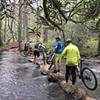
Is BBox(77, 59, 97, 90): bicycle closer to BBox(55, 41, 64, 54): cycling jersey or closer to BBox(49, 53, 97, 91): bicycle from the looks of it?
BBox(49, 53, 97, 91): bicycle

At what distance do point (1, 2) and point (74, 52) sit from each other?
145 inches

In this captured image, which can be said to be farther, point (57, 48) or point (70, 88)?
point (57, 48)

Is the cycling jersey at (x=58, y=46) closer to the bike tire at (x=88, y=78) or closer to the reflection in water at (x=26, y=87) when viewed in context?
the reflection in water at (x=26, y=87)

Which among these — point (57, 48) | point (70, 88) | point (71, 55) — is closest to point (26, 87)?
point (57, 48)

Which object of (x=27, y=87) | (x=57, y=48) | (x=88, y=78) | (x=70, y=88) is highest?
(x=57, y=48)

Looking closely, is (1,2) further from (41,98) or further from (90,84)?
(90,84)

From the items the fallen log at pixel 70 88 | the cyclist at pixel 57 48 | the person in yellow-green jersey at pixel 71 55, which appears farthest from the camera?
the cyclist at pixel 57 48

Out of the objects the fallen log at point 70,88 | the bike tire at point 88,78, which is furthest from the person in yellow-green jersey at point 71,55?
the fallen log at point 70,88

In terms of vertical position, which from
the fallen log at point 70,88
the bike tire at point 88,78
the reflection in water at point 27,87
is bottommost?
the reflection in water at point 27,87

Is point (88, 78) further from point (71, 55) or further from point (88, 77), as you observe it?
point (71, 55)

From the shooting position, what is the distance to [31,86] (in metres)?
13.8

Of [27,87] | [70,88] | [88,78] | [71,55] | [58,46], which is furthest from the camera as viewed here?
[58,46]

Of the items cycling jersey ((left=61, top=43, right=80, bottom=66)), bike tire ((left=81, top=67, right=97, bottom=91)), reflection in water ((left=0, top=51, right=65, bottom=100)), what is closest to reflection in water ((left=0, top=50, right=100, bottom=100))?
reflection in water ((left=0, top=51, right=65, bottom=100))

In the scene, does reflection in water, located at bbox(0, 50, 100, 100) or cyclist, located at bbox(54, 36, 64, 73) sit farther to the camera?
cyclist, located at bbox(54, 36, 64, 73)
